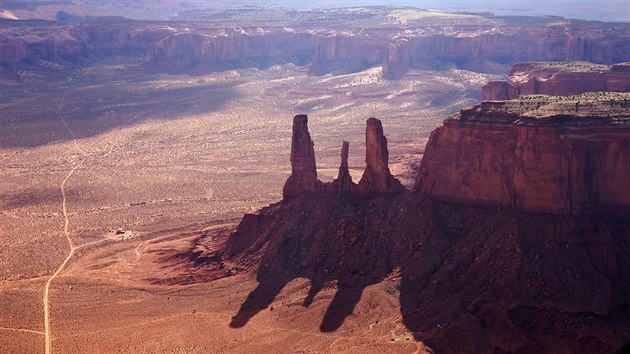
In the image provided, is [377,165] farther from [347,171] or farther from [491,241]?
[491,241]

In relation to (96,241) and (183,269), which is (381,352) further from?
(96,241)

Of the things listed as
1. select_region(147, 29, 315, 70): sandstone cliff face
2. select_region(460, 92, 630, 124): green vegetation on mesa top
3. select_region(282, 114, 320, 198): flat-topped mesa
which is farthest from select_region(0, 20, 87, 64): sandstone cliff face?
select_region(460, 92, 630, 124): green vegetation on mesa top

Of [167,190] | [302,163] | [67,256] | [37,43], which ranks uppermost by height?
[302,163]

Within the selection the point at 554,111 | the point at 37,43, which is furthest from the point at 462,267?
the point at 37,43

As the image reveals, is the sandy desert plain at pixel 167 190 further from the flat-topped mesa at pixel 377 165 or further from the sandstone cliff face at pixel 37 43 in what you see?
the flat-topped mesa at pixel 377 165

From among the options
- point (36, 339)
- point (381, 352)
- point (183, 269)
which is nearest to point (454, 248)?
point (381, 352)

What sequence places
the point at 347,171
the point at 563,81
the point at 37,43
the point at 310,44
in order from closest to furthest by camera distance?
1. the point at 347,171
2. the point at 563,81
3. the point at 37,43
4. the point at 310,44

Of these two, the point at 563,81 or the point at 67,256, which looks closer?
the point at 67,256
